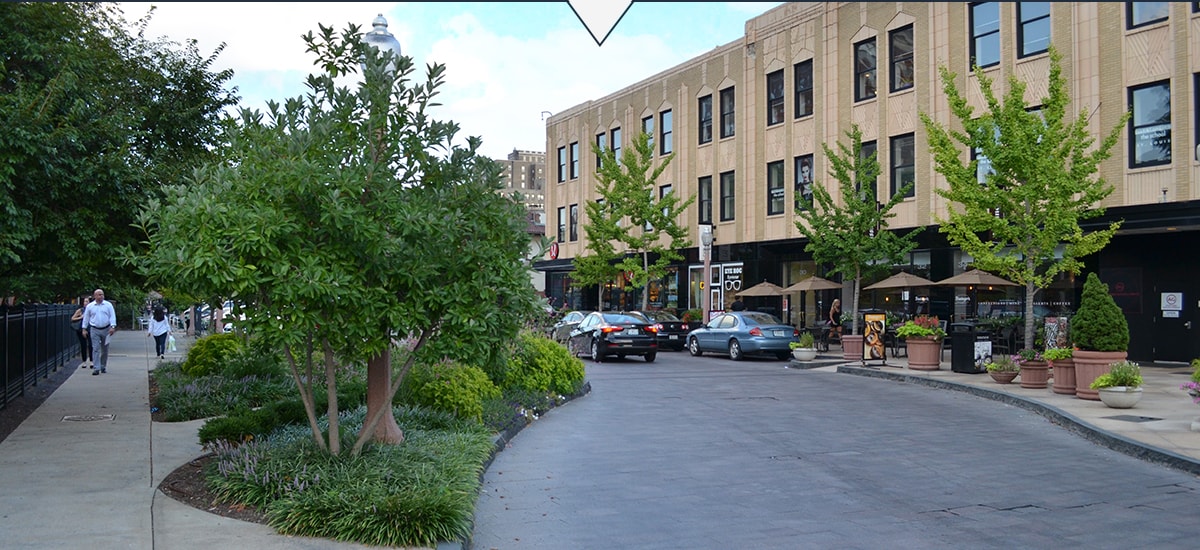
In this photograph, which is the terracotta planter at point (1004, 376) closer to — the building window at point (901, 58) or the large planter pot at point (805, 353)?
the large planter pot at point (805, 353)

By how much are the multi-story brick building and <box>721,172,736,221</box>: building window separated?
3.0 inches

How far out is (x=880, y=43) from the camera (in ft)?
98.0

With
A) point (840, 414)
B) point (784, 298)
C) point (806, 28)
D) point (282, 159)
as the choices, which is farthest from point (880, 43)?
point (282, 159)

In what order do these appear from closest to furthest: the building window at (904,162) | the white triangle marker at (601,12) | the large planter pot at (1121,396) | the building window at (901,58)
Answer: the white triangle marker at (601,12), the large planter pot at (1121,396), the building window at (904,162), the building window at (901,58)

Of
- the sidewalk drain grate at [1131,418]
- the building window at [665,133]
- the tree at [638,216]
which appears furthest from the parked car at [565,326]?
the building window at [665,133]

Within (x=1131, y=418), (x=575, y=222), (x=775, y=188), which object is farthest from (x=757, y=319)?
(x=575, y=222)

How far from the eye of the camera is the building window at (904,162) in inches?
1129

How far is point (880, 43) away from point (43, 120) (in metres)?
25.9

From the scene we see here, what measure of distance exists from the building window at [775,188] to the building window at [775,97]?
1.69 metres

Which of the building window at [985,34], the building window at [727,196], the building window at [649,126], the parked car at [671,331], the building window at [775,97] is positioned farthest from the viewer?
the building window at [649,126]

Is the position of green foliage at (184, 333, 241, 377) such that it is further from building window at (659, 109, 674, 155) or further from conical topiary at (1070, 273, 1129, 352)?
building window at (659, 109, 674, 155)

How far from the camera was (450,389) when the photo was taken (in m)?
11.2

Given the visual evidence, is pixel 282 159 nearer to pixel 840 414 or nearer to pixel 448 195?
pixel 448 195

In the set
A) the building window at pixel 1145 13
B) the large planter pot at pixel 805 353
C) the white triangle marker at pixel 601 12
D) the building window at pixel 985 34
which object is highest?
the building window at pixel 985 34
